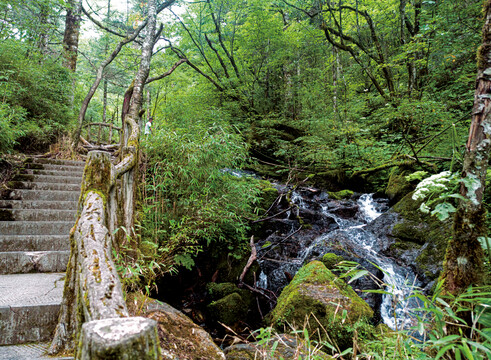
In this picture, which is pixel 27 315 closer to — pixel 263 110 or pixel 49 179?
pixel 49 179

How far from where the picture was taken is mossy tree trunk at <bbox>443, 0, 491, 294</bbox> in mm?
1631

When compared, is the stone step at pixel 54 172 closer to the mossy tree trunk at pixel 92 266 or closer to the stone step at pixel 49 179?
the stone step at pixel 49 179

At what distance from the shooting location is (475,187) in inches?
64.4

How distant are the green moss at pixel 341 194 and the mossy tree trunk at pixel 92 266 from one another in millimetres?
7090

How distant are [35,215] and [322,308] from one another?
4.37 m

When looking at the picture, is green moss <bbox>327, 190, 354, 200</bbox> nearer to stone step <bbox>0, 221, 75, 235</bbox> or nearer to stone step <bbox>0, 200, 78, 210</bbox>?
stone step <bbox>0, 200, 78, 210</bbox>

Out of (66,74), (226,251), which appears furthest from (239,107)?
(226,251)

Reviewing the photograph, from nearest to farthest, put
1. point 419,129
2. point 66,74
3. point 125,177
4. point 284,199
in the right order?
1. point 125,177
2. point 419,129
3. point 284,199
4. point 66,74

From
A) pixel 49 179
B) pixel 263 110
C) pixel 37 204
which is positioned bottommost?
pixel 37 204

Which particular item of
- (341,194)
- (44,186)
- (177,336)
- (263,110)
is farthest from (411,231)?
(263,110)

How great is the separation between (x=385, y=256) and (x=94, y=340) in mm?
5972

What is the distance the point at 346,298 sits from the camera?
3.32 meters

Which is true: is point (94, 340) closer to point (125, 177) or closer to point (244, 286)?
point (125, 177)

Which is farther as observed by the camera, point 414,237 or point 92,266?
point 414,237
